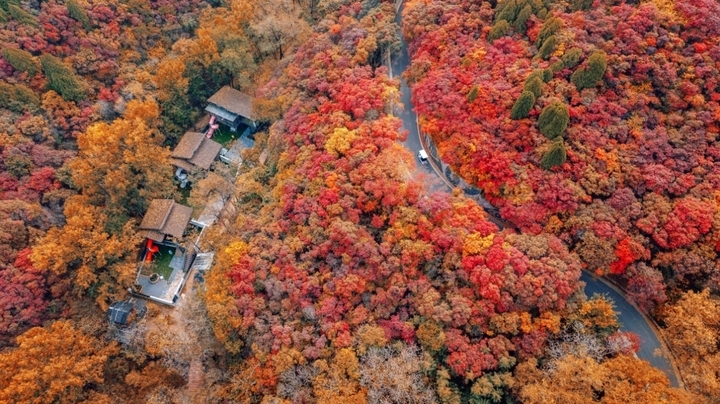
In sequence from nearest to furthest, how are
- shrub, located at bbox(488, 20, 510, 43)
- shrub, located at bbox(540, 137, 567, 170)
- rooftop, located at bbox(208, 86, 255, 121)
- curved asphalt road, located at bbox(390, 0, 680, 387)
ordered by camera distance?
curved asphalt road, located at bbox(390, 0, 680, 387) < shrub, located at bbox(540, 137, 567, 170) < shrub, located at bbox(488, 20, 510, 43) < rooftop, located at bbox(208, 86, 255, 121)

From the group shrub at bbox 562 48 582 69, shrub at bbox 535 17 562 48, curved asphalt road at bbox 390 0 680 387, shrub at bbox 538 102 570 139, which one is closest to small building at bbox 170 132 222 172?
curved asphalt road at bbox 390 0 680 387

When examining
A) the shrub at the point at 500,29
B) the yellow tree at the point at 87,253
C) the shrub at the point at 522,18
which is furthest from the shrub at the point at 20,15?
the shrub at the point at 522,18

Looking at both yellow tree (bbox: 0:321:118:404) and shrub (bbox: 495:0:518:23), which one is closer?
yellow tree (bbox: 0:321:118:404)

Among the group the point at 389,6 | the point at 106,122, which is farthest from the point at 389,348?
the point at 106,122

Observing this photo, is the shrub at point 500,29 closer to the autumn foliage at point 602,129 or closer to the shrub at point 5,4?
the autumn foliage at point 602,129

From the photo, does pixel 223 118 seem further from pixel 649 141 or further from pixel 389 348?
pixel 649 141

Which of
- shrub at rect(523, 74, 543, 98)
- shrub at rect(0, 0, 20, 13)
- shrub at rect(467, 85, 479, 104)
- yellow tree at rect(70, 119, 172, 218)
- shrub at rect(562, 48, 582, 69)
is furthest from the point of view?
shrub at rect(0, 0, 20, 13)

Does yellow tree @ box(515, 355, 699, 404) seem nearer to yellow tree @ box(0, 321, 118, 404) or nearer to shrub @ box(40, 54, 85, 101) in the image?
yellow tree @ box(0, 321, 118, 404)
